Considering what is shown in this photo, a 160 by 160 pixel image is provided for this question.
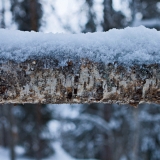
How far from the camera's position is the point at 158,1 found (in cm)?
595

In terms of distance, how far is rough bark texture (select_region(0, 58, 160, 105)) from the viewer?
3.10ft

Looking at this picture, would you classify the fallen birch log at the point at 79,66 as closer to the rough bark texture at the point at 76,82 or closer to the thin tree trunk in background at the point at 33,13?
the rough bark texture at the point at 76,82

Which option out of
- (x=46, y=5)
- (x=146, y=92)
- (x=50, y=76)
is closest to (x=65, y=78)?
(x=50, y=76)

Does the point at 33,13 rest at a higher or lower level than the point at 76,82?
higher

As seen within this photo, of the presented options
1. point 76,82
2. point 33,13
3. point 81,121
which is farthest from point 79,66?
point 81,121

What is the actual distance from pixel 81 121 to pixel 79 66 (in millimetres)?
9501

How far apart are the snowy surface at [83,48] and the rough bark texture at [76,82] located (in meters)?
0.02

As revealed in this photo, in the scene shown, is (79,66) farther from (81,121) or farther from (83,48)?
(81,121)

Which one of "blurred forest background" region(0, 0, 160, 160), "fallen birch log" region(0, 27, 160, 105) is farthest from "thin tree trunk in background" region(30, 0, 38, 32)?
"fallen birch log" region(0, 27, 160, 105)

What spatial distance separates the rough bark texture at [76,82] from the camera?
95cm

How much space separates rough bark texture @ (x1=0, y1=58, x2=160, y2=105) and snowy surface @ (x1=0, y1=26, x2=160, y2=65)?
22mm

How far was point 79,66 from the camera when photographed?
0.95m

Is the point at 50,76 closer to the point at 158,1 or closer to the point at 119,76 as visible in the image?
the point at 119,76

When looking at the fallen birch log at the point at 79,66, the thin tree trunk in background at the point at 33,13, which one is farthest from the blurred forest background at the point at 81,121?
the fallen birch log at the point at 79,66
